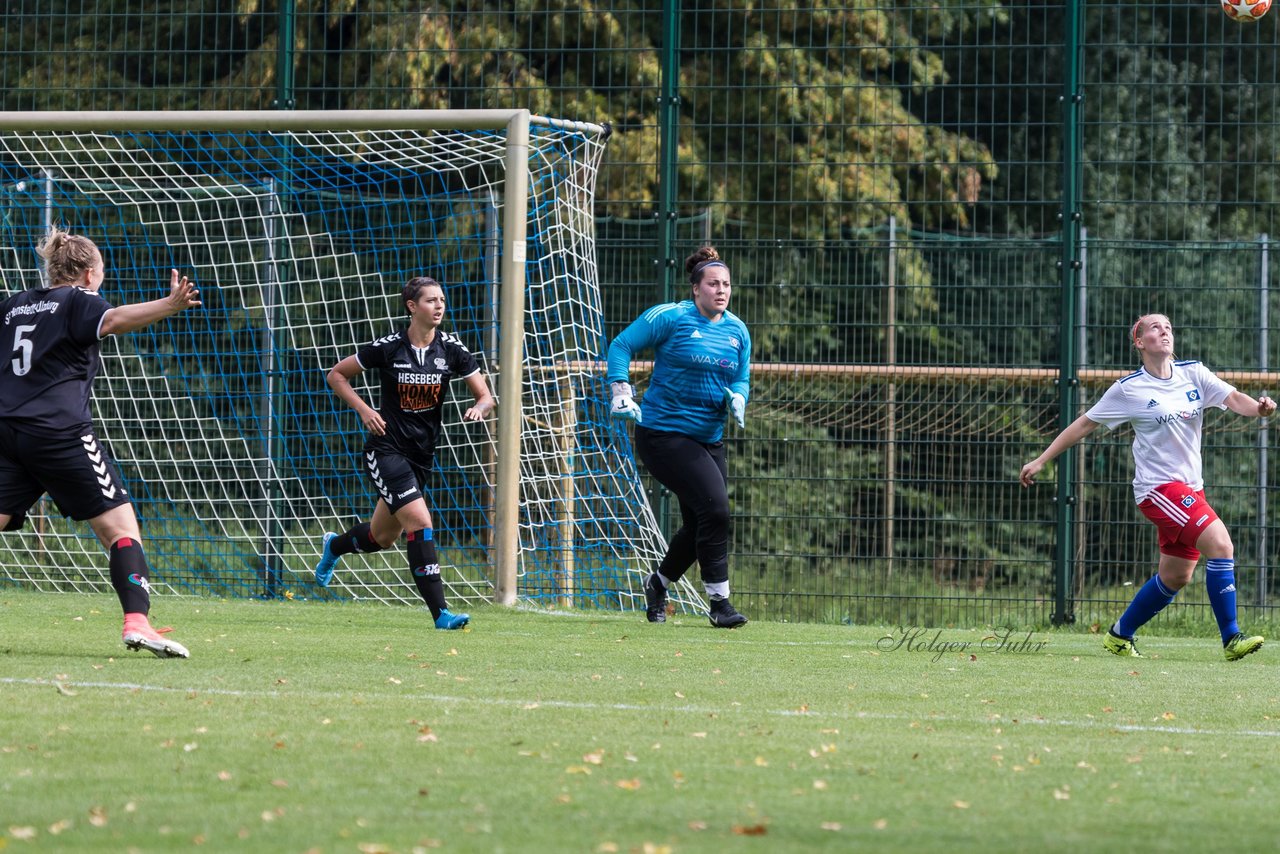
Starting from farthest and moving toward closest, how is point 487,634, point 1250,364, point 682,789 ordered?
point 1250,364 → point 487,634 → point 682,789

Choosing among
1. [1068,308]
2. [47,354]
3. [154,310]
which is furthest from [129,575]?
[1068,308]

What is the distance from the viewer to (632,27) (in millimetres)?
16875

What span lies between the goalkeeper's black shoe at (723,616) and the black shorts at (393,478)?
180cm

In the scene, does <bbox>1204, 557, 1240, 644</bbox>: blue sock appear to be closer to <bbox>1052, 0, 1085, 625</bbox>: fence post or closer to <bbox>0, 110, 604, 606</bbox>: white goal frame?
<bbox>1052, 0, 1085, 625</bbox>: fence post

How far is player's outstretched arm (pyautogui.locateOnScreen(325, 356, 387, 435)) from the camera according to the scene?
8.98 metres

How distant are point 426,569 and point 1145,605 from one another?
372 cm

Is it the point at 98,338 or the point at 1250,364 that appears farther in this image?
the point at 1250,364

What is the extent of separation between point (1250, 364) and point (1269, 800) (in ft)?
24.2

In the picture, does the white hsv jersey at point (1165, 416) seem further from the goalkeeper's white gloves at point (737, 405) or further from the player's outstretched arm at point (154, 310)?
the player's outstretched arm at point (154, 310)

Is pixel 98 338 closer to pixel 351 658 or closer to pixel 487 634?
pixel 351 658

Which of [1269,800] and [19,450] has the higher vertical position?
[19,450]

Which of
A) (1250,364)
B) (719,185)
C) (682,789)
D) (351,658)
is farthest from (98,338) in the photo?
(719,185)

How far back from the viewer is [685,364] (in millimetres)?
9391

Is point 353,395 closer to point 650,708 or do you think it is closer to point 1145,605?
point 650,708
